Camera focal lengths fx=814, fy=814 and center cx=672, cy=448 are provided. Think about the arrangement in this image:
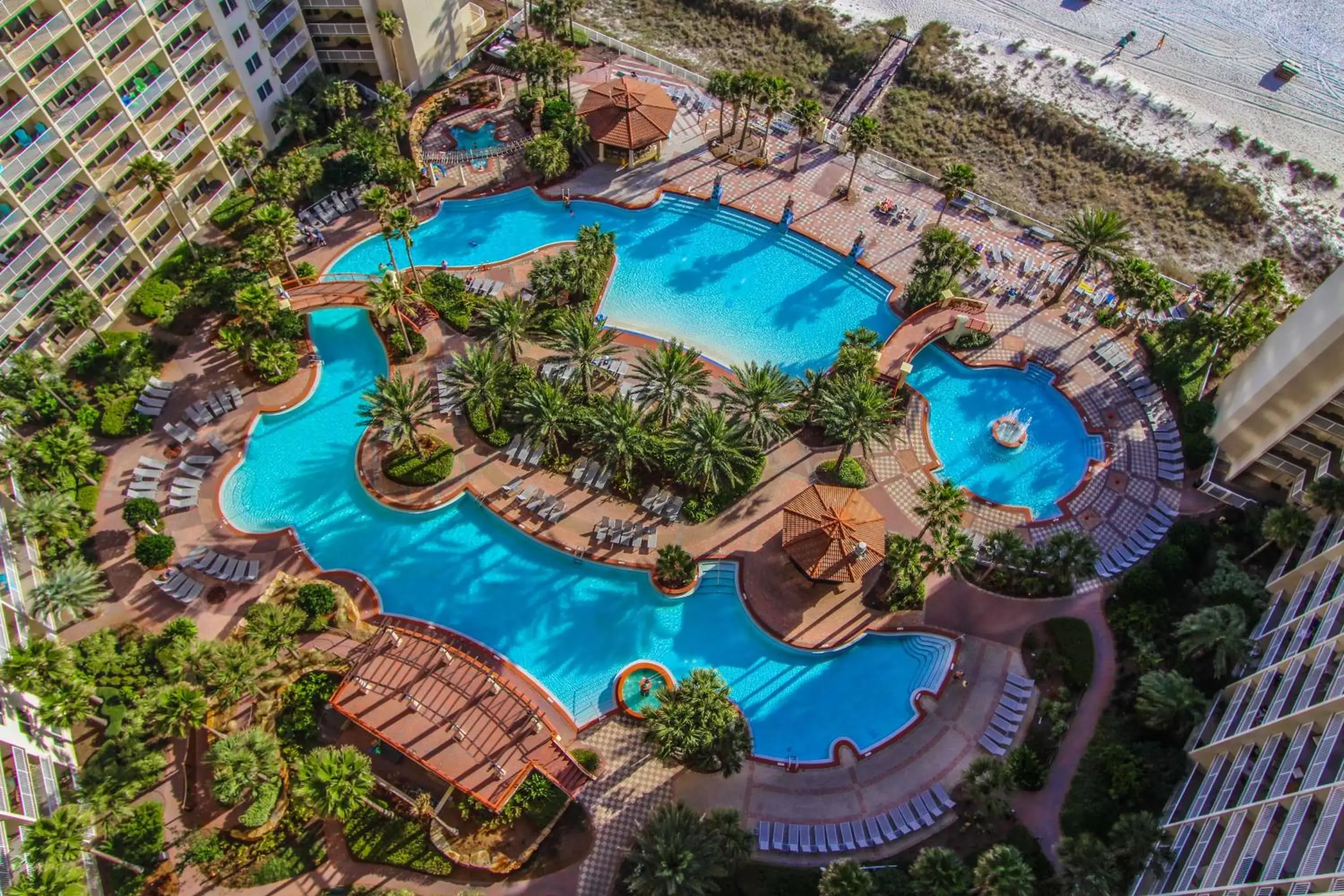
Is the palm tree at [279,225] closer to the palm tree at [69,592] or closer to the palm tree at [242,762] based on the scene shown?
the palm tree at [69,592]

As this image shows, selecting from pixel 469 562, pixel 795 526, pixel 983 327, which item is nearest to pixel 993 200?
pixel 983 327

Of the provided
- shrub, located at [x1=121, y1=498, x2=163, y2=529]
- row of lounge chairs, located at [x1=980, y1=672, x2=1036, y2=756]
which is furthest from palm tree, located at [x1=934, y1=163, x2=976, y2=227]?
shrub, located at [x1=121, y1=498, x2=163, y2=529]

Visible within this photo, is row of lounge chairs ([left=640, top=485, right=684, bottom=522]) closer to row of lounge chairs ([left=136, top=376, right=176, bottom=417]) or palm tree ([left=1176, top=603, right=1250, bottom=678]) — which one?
palm tree ([left=1176, top=603, right=1250, bottom=678])

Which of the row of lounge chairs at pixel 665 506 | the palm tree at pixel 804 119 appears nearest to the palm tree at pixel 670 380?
the row of lounge chairs at pixel 665 506

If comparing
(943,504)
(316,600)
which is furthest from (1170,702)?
(316,600)

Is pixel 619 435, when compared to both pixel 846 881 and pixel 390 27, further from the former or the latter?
pixel 390 27

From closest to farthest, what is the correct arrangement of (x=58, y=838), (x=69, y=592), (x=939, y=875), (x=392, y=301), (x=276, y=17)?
1. (x=58, y=838)
2. (x=939, y=875)
3. (x=69, y=592)
4. (x=392, y=301)
5. (x=276, y=17)
